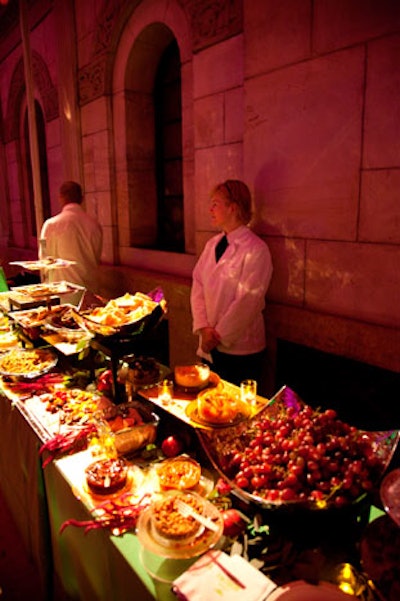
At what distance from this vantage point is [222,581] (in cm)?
131

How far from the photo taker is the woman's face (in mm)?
3244

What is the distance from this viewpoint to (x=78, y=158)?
22.5 feet

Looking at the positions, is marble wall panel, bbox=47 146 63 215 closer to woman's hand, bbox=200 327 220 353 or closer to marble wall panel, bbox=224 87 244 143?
marble wall panel, bbox=224 87 244 143

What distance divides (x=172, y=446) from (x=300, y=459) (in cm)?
69

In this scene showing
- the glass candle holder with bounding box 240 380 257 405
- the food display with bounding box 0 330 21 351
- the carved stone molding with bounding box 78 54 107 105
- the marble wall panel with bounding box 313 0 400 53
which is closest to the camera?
the glass candle holder with bounding box 240 380 257 405

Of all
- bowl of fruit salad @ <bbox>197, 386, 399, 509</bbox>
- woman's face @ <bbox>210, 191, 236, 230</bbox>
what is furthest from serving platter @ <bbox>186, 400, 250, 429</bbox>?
woman's face @ <bbox>210, 191, 236, 230</bbox>

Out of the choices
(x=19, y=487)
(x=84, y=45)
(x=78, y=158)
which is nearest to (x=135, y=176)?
(x=78, y=158)

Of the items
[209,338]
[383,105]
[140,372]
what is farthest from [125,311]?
[383,105]

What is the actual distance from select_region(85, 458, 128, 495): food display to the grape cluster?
1.52 ft

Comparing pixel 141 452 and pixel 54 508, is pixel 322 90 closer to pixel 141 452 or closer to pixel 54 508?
pixel 141 452

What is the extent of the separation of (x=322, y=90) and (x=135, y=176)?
343 cm

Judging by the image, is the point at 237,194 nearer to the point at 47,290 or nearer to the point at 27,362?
the point at 47,290

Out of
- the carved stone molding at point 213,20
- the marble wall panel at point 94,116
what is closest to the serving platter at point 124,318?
the carved stone molding at point 213,20

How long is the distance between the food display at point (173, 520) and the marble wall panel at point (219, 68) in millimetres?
3631
